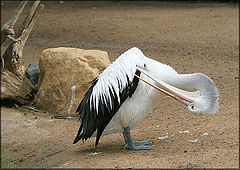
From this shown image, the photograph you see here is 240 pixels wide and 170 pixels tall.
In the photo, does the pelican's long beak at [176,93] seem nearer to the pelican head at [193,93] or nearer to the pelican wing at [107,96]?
the pelican head at [193,93]

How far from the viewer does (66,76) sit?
6742mm

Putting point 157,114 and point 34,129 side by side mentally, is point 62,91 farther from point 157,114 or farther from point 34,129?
point 157,114

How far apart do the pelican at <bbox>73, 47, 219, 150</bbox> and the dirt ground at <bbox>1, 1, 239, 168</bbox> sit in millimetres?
358

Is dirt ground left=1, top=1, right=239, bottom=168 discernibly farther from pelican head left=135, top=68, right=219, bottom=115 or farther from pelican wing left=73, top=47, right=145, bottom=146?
pelican head left=135, top=68, right=219, bottom=115

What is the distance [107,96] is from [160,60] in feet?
13.5

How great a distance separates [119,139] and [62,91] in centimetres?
165

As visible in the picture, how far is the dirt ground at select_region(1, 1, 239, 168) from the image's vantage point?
454 centimetres

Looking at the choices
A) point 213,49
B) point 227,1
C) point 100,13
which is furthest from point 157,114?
A: point 227,1

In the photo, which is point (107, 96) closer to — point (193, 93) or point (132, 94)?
point (132, 94)

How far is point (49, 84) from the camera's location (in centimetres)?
686

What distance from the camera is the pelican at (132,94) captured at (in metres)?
4.54

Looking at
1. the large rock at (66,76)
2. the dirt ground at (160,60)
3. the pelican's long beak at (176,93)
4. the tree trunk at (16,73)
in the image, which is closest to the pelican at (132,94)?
the pelican's long beak at (176,93)

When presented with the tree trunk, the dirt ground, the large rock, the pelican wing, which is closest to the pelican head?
the pelican wing

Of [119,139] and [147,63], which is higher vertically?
[147,63]
